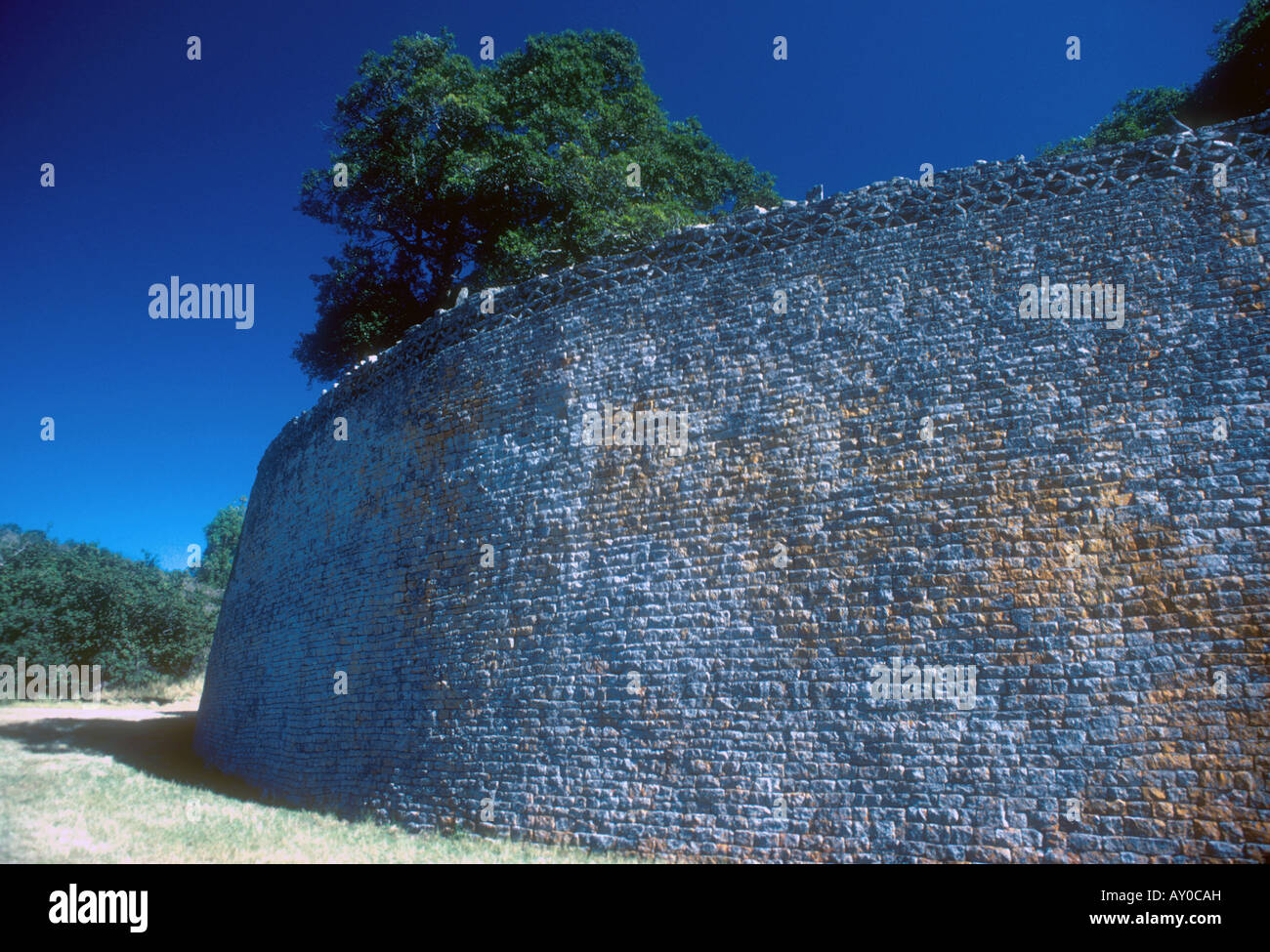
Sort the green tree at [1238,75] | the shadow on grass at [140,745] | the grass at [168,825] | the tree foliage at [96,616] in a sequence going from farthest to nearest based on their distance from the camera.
Answer: the tree foliage at [96,616] → the green tree at [1238,75] → the shadow on grass at [140,745] → the grass at [168,825]

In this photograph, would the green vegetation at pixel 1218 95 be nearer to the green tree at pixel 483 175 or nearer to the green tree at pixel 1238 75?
the green tree at pixel 1238 75

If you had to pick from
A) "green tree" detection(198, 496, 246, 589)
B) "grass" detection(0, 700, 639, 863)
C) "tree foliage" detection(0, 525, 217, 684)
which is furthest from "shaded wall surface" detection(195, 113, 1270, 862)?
"green tree" detection(198, 496, 246, 589)

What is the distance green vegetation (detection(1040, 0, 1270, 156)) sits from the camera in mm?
15211

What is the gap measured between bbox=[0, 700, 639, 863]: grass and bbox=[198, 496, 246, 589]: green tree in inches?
1759

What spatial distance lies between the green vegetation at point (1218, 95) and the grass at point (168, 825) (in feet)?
53.5

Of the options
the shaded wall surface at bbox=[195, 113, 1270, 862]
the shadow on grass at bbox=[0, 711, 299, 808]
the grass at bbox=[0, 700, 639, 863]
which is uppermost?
the shaded wall surface at bbox=[195, 113, 1270, 862]

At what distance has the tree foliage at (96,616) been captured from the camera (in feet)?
91.9

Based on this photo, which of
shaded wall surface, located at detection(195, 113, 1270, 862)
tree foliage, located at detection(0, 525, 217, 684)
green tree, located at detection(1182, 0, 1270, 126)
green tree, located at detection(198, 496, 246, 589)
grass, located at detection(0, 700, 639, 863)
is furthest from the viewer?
green tree, located at detection(198, 496, 246, 589)

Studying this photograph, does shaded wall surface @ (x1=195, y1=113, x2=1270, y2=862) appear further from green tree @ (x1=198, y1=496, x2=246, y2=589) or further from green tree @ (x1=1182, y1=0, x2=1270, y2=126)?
green tree @ (x1=198, y1=496, x2=246, y2=589)

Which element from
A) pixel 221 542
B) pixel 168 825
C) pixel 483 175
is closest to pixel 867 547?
pixel 168 825

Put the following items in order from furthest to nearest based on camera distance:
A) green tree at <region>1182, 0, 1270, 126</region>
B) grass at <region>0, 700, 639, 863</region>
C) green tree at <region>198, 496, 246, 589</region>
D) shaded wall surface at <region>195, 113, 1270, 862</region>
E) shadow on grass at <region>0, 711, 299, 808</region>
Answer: green tree at <region>198, 496, 246, 589</region> < green tree at <region>1182, 0, 1270, 126</region> < shadow on grass at <region>0, 711, 299, 808</region> < grass at <region>0, 700, 639, 863</region> < shaded wall surface at <region>195, 113, 1270, 862</region>

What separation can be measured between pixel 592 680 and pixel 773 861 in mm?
2516

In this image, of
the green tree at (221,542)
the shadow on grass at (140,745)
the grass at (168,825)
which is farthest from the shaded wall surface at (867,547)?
the green tree at (221,542)
